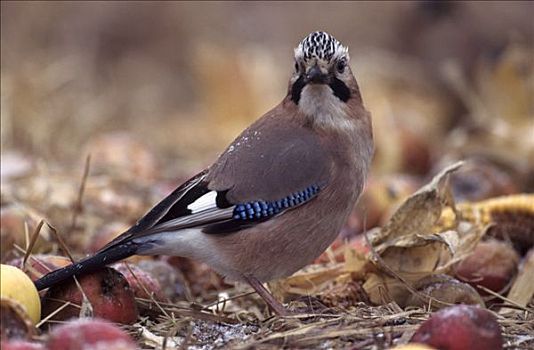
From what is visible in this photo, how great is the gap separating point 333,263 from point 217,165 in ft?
2.68

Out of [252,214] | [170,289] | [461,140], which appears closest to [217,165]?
[252,214]

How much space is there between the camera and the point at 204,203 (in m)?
3.87

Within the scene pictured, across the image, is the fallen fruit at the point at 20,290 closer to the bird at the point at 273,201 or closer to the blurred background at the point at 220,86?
the bird at the point at 273,201

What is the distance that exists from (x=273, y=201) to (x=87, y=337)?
1.20m

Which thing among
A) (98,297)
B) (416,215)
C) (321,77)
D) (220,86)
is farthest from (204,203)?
(220,86)

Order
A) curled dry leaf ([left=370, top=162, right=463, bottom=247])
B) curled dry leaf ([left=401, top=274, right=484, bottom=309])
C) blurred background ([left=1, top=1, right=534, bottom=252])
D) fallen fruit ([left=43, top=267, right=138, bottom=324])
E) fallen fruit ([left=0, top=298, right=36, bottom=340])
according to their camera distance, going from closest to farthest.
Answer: fallen fruit ([left=0, top=298, right=36, bottom=340])
fallen fruit ([left=43, top=267, right=138, bottom=324])
curled dry leaf ([left=401, top=274, right=484, bottom=309])
curled dry leaf ([left=370, top=162, right=463, bottom=247])
blurred background ([left=1, top=1, right=534, bottom=252])

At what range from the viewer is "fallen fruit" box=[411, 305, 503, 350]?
9.59ft

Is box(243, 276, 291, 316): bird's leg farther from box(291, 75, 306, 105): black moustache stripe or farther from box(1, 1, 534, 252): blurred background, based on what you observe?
box(1, 1, 534, 252): blurred background

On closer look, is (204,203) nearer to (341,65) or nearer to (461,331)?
(341,65)

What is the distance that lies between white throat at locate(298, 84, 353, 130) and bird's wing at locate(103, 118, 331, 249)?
89mm

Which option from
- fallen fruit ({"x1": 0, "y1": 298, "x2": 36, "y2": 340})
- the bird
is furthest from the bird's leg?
fallen fruit ({"x1": 0, "y1": 298, "x2": 36, "y2": 340})

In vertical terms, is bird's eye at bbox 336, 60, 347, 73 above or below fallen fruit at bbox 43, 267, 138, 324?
above

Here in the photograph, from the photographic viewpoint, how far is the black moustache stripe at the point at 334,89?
405 cm

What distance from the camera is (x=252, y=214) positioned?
3.88m
